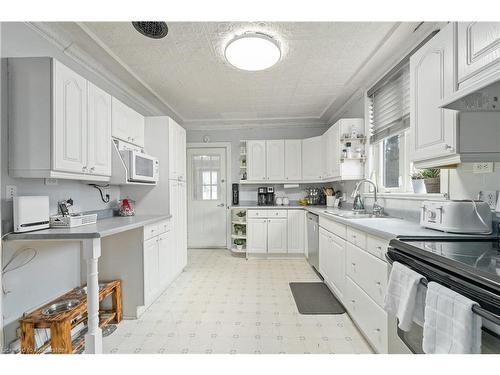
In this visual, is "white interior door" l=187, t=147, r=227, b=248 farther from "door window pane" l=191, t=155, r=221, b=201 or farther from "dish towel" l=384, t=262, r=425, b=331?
"dish towel" l=384, t=262, r=425, b=331

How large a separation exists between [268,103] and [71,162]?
2.75 m

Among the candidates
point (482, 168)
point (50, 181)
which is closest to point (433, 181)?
point (482, 168)

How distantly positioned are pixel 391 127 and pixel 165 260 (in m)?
2.94

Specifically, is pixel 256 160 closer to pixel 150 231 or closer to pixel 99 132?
pixel 150 231

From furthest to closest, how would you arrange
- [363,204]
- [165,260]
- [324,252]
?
1. [363,204]
2. [324,252]
3. [165,260]

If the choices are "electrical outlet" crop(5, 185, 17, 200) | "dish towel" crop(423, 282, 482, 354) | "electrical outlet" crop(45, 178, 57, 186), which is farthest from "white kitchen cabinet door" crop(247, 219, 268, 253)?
"dish towel" crop(423, 282, 482, 354)

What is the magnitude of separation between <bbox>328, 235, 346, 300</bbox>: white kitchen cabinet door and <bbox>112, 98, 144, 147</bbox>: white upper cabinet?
2498 millimetres

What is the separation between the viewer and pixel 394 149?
2.79 metres

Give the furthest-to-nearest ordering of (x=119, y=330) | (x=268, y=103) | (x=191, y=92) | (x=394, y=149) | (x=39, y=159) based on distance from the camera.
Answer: (x=268, y=103), (x=191, y=92), (x=394, y=149), (x=119, y=330), (x=39, y=159)

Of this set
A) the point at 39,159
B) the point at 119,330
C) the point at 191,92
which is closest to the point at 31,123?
the point at 39,159

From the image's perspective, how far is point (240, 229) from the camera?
4.48m

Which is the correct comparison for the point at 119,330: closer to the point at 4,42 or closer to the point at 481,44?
the point at 4,42

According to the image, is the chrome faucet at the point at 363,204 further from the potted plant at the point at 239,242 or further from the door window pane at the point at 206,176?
the door window pane at the point at 206,176

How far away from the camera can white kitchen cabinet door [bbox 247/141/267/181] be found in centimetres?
450
